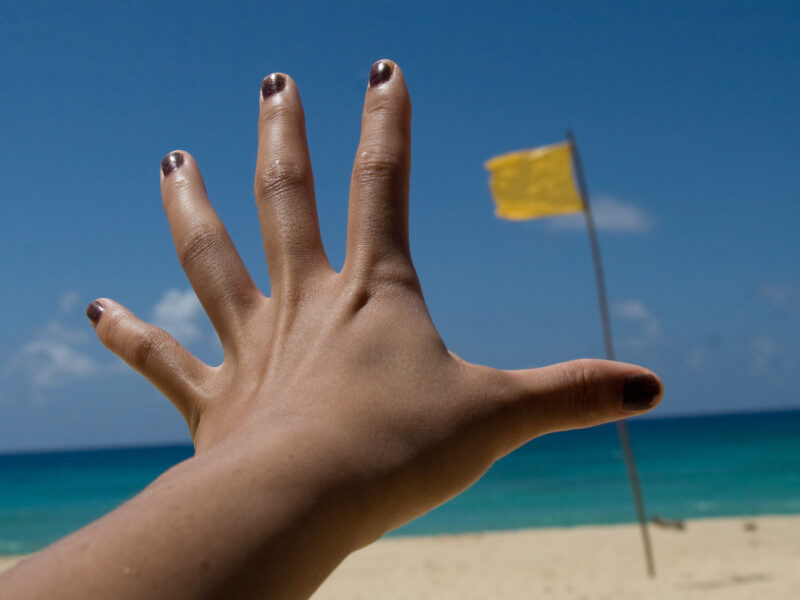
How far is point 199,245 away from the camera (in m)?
1.03

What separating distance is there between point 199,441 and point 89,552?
29 centimetres

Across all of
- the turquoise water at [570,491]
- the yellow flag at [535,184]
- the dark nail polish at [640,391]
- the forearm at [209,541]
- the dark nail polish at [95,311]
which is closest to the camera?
the forearm at [209,541]

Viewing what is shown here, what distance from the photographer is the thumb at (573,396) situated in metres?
0.97

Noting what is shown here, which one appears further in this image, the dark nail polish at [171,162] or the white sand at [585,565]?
the white sand at [585,565]

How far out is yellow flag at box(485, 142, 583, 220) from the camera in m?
7.80

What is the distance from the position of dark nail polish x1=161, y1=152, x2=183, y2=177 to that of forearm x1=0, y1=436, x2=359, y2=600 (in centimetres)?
54

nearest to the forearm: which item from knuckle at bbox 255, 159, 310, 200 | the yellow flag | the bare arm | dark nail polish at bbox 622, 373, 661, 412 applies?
the bare arm

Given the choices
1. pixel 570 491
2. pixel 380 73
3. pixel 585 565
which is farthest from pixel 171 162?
pixel 570 491

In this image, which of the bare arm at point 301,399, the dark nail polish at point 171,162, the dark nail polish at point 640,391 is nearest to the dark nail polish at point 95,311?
the bare arm at point 301,399

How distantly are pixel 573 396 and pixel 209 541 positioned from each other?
20.7 inches

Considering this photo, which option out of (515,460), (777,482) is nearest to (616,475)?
(777,482)

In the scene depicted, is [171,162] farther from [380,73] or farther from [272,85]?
[380,73]

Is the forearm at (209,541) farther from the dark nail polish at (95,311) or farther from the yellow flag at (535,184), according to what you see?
the yellow flag at (535,184)

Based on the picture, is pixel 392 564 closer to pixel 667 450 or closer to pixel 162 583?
pixel 162 583
